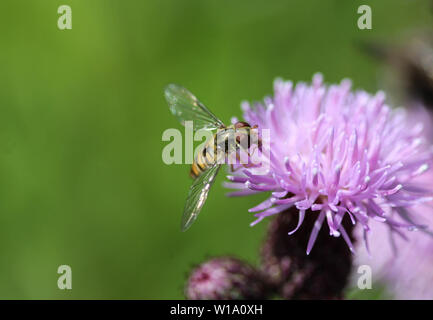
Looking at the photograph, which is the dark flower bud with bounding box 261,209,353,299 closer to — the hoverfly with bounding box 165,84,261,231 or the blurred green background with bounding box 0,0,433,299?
the hoverfly with bounding box 165,84,261,231

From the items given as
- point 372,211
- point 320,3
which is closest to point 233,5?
point 320,3

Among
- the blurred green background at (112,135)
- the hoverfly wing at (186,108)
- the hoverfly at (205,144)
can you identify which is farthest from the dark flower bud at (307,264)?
the blurred green background at (112,135)

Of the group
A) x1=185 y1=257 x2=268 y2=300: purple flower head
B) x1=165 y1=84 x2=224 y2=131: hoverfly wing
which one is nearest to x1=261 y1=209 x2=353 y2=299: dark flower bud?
x1=185 y1=257 x2=268 y2=300: purple flower head

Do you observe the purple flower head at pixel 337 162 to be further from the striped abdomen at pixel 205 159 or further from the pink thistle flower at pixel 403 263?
the pink thistle flower at pixel 403 263

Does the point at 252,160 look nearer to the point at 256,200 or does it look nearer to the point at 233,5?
the point at 256,200

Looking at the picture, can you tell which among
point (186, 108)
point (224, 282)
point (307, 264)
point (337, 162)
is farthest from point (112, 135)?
point (337, 162)

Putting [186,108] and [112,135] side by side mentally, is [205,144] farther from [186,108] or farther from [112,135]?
[112,135]

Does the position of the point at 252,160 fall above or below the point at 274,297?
above
